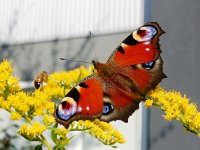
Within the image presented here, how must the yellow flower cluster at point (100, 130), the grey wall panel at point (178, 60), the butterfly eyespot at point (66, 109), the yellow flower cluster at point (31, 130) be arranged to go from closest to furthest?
the butterfly eyespot at point (66, 109) < the yellow flower cluster at point (31, 130) < the yellow flower cluster at point (100, 130) < the grey wall panel at point (178, 60)

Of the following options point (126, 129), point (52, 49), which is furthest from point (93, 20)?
point (126, 129)

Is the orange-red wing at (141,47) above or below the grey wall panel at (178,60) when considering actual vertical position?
above

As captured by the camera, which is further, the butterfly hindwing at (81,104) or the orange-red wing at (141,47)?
the orange-red wing at (141,47)

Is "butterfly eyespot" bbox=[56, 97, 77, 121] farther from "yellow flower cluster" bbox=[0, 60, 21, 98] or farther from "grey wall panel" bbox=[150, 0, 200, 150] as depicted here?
"grey wall panel" bbox=[150, 0, 200, 150]

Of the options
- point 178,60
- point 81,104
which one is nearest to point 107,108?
point 81,104

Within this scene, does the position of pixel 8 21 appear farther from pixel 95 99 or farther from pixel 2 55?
pixel 95 99

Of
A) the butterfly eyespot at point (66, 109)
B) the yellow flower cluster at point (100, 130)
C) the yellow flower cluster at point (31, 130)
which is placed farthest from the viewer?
the yellow flower cluster at point (100, 130)

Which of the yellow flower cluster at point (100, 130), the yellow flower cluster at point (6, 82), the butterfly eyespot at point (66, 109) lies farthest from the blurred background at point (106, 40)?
the butterfly eyespot at point (66, 109)

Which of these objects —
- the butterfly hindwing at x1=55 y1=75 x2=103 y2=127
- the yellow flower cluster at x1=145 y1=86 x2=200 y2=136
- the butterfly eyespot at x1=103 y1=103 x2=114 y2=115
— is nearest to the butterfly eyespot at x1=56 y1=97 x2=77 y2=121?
the butterfly hindwing at x1=55 y1=75 x2=103 y2=127

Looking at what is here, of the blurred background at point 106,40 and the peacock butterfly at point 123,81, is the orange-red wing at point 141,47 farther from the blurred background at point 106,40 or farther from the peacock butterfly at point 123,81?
the blurred background at point 106,40
